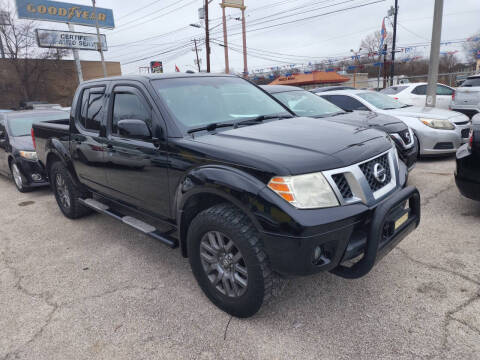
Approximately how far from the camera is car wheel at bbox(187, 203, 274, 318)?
88.4 inches

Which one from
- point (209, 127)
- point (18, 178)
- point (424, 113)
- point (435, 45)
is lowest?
point (18, 178)

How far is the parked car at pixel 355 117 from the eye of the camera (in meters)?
4.83

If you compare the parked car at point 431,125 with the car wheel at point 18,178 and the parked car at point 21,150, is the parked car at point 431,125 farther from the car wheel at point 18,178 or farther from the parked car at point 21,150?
the car wheel at point 18,178

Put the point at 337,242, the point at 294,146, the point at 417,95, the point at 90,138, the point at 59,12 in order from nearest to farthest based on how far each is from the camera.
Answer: the point at 337,242 → the point at 294,146 → the point at 90,138 → the point at 417,95 → the point at 59,12

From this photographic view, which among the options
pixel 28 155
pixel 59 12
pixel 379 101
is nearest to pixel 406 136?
pixel 379 101

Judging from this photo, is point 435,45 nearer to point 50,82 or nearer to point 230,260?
point 230,260

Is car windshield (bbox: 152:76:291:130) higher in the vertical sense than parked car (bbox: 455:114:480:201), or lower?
higher

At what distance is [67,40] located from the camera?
2827 centimetres

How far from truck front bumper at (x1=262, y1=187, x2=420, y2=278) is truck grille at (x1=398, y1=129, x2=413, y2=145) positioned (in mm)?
2947

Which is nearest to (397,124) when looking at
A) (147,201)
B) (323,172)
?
(323,172)

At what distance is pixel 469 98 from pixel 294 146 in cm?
997

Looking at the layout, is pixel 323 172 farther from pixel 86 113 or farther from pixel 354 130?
pixel 86 113

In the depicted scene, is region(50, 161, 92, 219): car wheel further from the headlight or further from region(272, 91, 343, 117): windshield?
region(272, 91, 343, 117): windshield

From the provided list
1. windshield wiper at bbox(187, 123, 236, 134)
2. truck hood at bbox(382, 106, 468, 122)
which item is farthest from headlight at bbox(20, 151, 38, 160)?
truck hood at bbox(382, 106, 468, 122)
